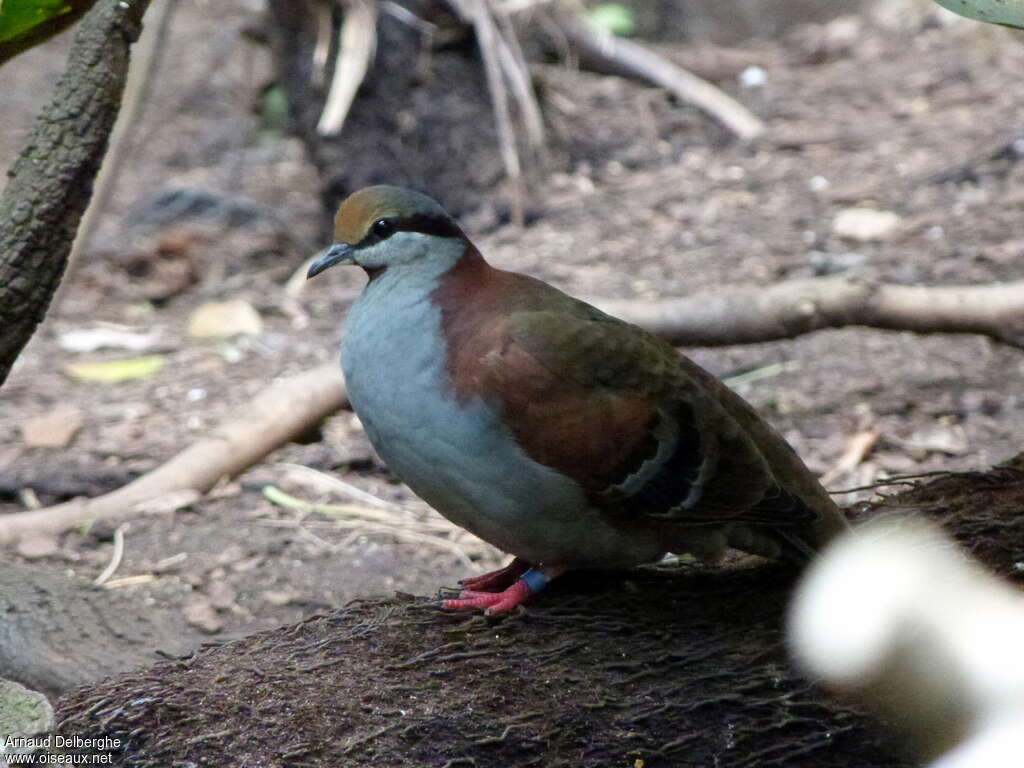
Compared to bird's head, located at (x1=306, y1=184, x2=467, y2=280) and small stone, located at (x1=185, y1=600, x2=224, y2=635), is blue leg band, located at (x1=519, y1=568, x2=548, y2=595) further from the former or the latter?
small stone, located at (x1=185, y1=600, x2=224, y2=635)

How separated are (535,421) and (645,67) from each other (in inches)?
242

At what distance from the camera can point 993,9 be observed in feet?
8.31

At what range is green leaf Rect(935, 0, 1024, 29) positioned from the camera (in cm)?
252

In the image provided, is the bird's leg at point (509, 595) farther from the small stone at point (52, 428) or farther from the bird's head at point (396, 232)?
the small stone at point (52, 428)

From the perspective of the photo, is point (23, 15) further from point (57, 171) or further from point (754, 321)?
point (754, 321)

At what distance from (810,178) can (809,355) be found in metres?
1.97

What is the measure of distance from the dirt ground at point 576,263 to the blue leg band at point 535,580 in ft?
2.58

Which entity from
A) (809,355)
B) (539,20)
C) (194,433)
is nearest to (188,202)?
(539,20)

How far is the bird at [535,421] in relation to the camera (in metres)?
2.79

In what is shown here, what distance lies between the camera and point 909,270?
584 cm

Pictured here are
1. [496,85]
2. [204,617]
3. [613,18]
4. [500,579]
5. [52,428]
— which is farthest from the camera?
[613,18]

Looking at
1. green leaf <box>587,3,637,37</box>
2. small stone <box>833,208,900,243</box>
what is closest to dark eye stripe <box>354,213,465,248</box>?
small stone <box>833,208,900,243</box>

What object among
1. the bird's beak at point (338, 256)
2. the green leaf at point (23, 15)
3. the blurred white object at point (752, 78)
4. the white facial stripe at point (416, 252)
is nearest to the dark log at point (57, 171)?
the green leaf at point (23, 15)

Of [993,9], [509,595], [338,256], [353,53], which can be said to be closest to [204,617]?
[509,595]
